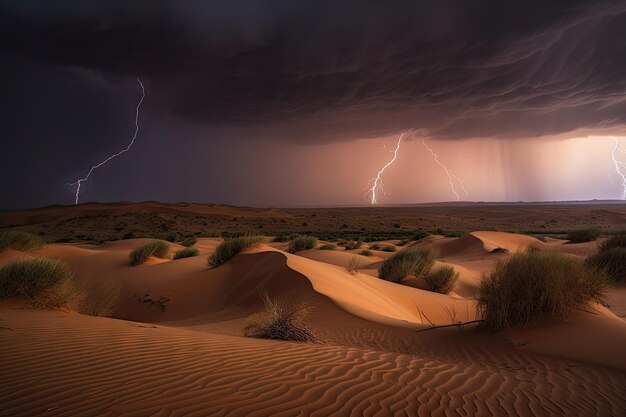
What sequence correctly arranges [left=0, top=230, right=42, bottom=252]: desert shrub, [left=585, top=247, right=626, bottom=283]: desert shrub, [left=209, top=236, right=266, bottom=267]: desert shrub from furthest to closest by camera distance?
[left=585, top=247, right=626, bottom=283]: desert shrub < [left=209, top=236, right=266, bottom=267]: desert shrub < [left=0, top=230, right=42, bottom=252]: desert shrub

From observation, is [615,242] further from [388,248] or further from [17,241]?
[17,241]

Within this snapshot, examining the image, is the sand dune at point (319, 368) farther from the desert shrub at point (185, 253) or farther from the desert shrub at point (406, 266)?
the desert shrub at point (185, 253)

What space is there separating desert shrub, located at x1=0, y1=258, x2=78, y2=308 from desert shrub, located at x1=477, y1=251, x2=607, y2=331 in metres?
8.17

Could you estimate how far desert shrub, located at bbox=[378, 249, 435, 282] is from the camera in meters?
17.3

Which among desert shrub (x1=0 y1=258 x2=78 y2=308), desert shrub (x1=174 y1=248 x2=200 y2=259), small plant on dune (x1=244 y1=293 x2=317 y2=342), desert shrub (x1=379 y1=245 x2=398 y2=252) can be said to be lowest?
desert shrub (x1=379 y1=245 x2=398 y2=252)

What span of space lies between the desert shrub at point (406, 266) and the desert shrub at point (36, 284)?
12.1 meters

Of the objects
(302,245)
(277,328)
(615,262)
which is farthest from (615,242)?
(277,328)

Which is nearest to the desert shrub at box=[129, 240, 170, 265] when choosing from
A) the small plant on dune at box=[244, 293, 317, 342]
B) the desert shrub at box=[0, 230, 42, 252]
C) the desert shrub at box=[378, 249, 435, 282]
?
the desert shrub at box=[0, 230, 42, 252]

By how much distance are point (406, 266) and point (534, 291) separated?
1044 cm

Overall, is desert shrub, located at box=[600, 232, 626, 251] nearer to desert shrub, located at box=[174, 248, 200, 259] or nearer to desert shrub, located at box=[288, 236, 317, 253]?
desert shrub, located at box=[288, 236, 317, 253]

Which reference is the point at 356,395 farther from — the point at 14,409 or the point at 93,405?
the point at 14,409

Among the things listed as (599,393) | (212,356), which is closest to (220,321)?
(212,356)

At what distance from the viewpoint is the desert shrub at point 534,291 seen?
706 cm

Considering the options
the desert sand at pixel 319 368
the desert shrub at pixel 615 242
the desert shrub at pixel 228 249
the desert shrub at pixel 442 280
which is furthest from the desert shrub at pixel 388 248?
the desert sand at pixel 319 368
